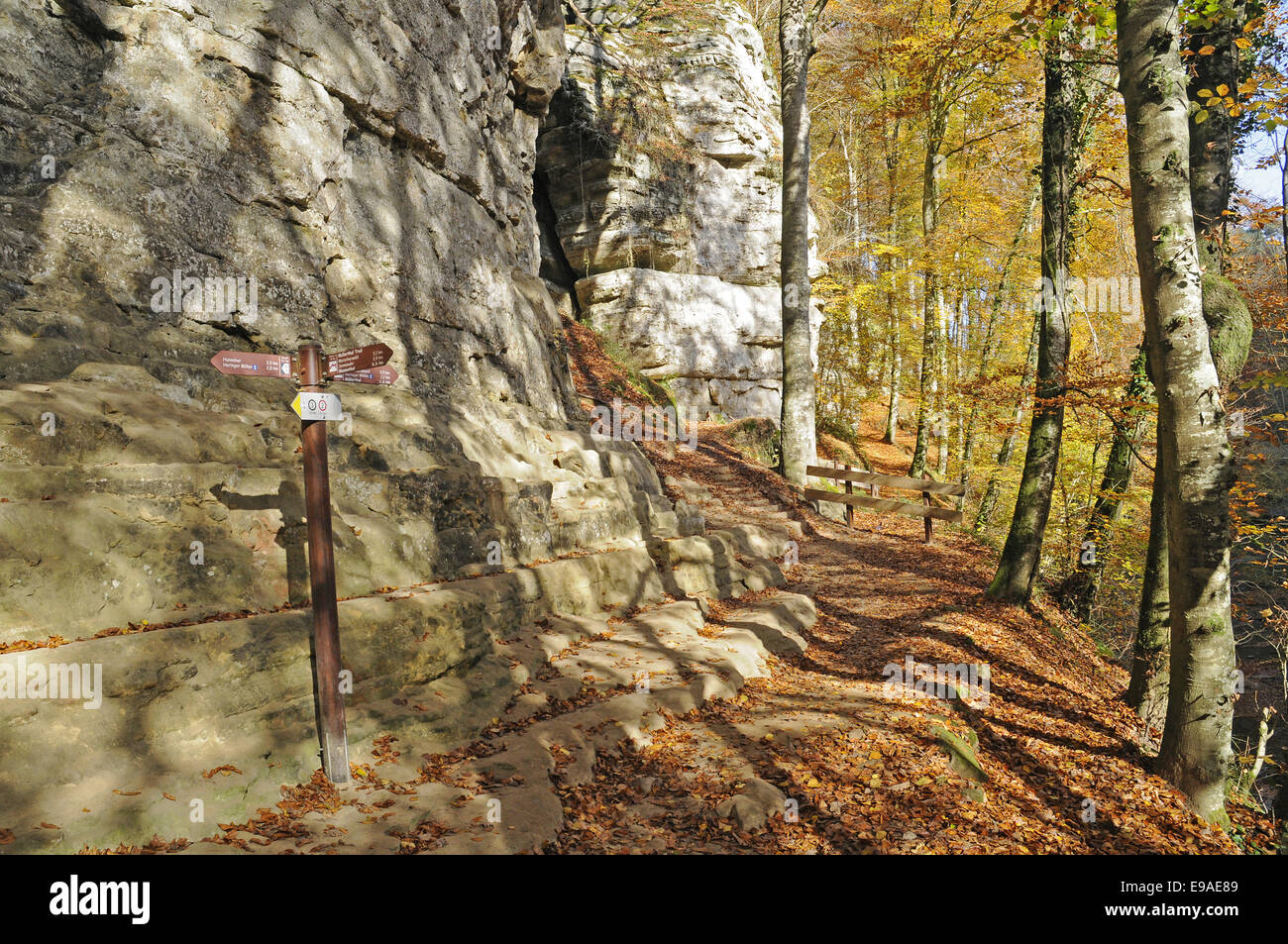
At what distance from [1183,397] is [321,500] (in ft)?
21.4

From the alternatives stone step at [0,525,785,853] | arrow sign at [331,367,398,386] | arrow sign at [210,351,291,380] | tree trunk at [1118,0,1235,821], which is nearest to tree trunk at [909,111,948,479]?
tree trunk at [1118,0,1235,821]

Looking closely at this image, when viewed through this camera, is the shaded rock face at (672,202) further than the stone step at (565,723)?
Yes

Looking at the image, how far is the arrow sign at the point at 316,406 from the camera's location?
4.69 meters

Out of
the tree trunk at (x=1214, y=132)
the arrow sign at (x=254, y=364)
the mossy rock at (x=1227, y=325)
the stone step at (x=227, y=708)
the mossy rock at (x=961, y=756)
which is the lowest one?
the mossy rock at (x=961, y=756)

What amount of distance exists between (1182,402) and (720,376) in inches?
658

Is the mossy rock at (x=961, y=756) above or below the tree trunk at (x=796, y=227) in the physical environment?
below

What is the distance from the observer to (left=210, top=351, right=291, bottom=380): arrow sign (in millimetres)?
4566

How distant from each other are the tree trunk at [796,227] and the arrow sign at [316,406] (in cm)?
1240

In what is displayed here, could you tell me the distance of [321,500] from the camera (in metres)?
4.77

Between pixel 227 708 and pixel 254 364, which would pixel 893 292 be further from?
pixel 227 708

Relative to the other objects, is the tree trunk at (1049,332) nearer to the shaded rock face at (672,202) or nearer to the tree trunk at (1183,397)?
the tree trunk at (1183,397)

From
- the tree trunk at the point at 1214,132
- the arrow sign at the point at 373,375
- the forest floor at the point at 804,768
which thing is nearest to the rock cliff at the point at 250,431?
the forest floor at the point at 804,768

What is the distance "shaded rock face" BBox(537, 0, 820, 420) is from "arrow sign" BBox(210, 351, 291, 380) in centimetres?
1662

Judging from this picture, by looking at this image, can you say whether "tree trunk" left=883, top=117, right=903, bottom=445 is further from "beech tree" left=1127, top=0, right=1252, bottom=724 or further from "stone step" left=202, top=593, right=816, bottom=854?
"stone step" left=202, top=593, right=816, bottom=854
